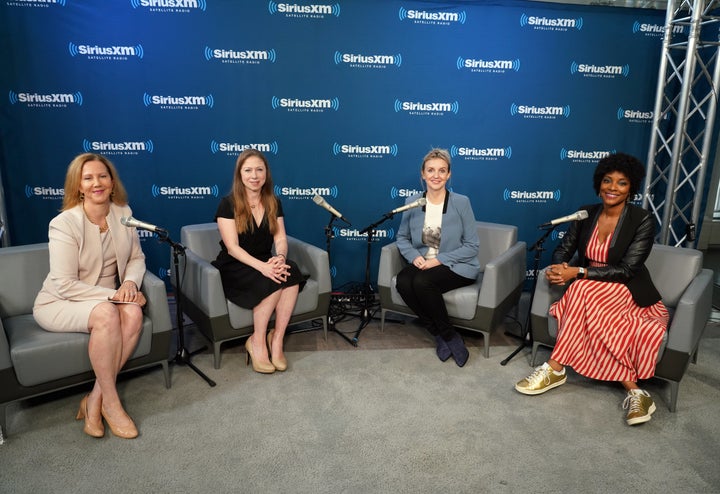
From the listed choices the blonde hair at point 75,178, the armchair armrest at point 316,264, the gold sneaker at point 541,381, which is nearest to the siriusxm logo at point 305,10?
the armchair armrest at point 316,264

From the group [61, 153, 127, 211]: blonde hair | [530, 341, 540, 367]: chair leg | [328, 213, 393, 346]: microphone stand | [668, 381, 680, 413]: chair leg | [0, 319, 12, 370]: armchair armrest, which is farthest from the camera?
[328, 213, 393, 346]: microphone stand

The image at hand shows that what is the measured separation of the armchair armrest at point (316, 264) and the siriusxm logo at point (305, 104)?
1247mm

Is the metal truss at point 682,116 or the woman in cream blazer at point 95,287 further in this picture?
the metal truss at point 682,116

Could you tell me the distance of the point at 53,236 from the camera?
8.04 ft

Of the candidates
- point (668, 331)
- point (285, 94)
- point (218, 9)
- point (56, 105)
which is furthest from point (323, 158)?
point (668, 331)

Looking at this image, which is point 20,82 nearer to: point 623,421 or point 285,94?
point 285,94

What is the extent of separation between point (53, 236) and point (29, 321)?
1.74ft

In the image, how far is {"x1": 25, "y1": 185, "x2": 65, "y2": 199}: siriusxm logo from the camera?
388 centimetres

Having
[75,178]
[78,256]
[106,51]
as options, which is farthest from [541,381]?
[106,51]

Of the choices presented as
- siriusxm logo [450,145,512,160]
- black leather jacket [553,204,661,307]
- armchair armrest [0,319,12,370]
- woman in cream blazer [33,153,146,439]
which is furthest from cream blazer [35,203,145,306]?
siriusxm logo [450,145,512,160]

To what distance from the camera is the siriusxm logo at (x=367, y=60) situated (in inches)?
159

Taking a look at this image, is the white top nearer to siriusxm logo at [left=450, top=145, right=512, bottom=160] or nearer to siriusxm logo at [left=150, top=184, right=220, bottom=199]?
siriusxm logo at [left=450, top=145, right=512, bottom=160]

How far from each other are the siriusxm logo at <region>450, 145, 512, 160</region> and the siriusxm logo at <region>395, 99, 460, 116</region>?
32 centimetres

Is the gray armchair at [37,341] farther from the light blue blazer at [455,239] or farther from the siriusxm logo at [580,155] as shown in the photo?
the siriusxm logo at [580,155]
